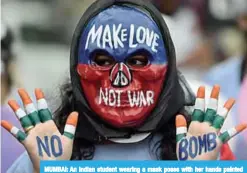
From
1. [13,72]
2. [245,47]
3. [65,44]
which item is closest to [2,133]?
[13,72]

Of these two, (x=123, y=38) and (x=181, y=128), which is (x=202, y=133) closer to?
(x=181, y=128)

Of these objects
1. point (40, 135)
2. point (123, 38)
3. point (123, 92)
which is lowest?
point (40, 135)

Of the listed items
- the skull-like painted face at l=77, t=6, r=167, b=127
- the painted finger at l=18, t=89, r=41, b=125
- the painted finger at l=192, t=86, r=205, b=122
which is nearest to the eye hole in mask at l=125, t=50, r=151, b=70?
the skull-like painted face at l=77, t=6, r=167, b=127

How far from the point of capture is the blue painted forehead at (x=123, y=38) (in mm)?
2207

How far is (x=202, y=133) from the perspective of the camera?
214cm

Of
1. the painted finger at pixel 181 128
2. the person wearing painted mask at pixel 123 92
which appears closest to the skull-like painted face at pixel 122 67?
the person wearing painted mask at pixel 123 92

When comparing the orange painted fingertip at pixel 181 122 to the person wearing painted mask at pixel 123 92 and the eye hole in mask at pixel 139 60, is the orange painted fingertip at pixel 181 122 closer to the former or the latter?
the person wearing painted mask at pixel 123 92

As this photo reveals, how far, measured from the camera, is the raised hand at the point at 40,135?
214 centimetres

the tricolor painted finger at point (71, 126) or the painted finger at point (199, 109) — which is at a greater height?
the painted finger at point (199, 109)

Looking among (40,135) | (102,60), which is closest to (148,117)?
(102,60)

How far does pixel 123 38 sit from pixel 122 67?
0.09 metres

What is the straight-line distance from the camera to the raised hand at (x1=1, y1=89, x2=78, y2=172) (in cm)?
214

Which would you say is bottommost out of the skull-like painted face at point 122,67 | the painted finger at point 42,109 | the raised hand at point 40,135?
the raised hand at point 40,135

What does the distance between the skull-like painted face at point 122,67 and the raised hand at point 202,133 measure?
5.1 inches
